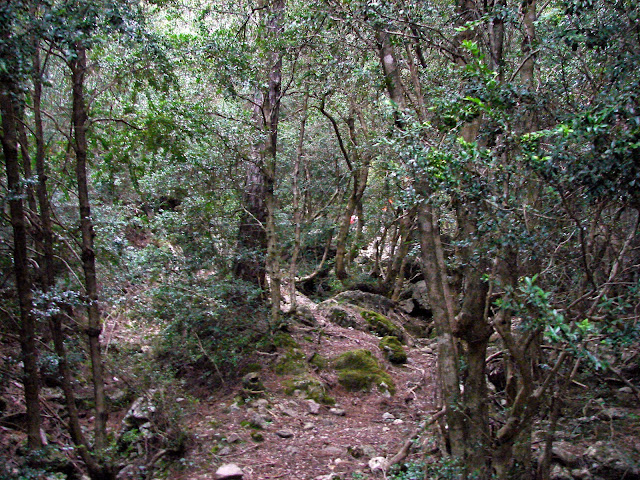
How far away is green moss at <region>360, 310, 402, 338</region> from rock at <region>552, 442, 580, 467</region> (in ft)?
19.8

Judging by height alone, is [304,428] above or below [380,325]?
below

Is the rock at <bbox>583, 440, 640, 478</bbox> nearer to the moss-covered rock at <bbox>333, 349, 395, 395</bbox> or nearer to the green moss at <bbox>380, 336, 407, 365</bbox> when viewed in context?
the moss-covered rock at <bbox>333, 349, 395, 395</bbox>

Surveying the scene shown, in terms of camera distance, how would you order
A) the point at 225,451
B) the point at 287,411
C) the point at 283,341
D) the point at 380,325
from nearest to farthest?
the point at 225,451 → the point at 287,411 → the point at 283,341 → the point at 380,325

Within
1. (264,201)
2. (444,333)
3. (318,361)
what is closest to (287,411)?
(318,361)

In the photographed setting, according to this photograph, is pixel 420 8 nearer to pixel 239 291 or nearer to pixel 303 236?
pixel 239 291

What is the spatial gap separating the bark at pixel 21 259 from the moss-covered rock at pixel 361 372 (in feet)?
17.3

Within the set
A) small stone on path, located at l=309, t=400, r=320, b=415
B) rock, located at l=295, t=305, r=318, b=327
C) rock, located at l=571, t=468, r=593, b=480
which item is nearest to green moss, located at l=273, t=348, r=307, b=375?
small stone on path, located at l=309, t=400, r=320, b=415

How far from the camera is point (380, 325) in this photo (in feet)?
38.0

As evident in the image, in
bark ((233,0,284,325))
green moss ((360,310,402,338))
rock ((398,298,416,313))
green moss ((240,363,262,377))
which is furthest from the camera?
rock ((398,298,416,313))

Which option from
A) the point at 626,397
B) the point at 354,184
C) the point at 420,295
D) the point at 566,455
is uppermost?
the point at 354,184

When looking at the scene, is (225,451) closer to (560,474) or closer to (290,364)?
(290,364)

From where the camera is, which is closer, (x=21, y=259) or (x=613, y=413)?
(x=21, y=259)

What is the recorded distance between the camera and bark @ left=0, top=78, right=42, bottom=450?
3.69 metres

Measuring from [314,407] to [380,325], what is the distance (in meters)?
4.42
